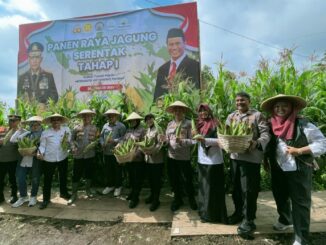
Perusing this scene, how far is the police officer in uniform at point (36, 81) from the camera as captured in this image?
401 inches

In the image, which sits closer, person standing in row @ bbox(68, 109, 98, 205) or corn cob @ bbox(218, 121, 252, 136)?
corn cob @ bbox(218, 121, 252, 136)

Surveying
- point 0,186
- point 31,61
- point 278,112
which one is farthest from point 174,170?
point 31,61

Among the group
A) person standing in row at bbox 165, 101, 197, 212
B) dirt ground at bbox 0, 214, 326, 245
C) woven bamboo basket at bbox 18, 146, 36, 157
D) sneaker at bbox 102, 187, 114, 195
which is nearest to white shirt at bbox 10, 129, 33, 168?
woven bamboo basket at bbox 18, 146, 36, 157

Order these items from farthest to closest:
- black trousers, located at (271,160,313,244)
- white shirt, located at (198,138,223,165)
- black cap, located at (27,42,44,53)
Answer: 1. black cap, located at (27,42,44,53)
2. white shirt, located at (198,138,223,165)
3. black trousers, located at (271,160,313,244)

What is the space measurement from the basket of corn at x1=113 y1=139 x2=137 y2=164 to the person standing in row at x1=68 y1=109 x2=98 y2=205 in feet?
3.08

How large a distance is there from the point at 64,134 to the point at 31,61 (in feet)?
22.4

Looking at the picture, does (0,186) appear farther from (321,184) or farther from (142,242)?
(321,184)

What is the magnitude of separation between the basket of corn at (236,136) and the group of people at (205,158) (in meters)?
0.12

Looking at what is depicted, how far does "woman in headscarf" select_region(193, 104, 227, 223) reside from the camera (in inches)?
146

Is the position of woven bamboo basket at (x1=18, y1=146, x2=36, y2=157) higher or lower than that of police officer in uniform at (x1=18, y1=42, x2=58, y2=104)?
lower

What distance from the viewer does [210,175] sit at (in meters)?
3.74

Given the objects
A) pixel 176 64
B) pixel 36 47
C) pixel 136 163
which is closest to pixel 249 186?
pixel 136 163

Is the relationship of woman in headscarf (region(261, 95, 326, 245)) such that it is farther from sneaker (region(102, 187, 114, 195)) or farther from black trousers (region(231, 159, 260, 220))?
sneaker (region(102, 187, 114, 195))

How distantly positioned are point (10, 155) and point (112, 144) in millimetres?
1820
